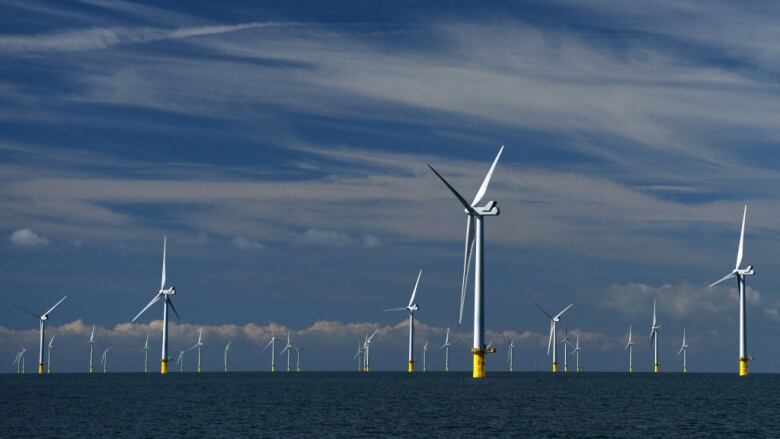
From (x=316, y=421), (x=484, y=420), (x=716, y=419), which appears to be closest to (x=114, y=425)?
(x=316, y=421)

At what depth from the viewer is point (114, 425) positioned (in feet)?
434

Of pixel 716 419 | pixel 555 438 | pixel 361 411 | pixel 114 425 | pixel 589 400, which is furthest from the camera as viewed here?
pixel 589 400

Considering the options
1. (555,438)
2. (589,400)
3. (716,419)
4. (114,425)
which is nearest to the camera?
(555,438)

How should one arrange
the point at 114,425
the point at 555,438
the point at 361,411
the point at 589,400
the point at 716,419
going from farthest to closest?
the point at 589,400, the point at 361,411, the point at 716,419, the point at 114,425, the point at 555,438

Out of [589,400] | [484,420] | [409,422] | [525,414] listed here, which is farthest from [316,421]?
[589,400]

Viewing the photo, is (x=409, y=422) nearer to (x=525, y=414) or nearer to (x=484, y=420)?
(x=484, y=420)

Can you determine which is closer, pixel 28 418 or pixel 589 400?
pixel 28 418

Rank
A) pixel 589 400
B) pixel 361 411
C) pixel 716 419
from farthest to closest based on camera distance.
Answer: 1. pixel 589 400
2. pixel 361 411
3. pixel 716 419

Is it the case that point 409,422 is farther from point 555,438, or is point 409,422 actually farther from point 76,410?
point 76,410

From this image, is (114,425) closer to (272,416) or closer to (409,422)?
(272,416)

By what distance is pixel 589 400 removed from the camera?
197m

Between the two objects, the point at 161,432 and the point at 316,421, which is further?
the point at 316,421

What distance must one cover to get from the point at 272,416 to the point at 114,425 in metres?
22.1

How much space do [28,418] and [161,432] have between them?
120ft
